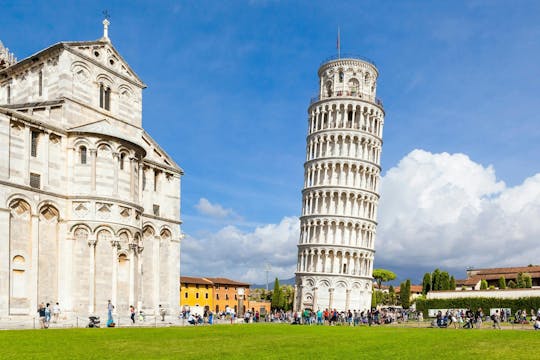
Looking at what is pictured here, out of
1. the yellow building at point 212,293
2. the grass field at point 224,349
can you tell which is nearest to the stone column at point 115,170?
the grass field at point 224,349

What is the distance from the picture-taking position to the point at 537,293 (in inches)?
2276

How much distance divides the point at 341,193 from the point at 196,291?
33018mm

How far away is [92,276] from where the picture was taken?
31047mm

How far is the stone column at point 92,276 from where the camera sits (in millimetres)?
30781

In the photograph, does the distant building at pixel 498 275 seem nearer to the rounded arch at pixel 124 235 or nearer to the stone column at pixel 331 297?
the stone column at pixel 331 297

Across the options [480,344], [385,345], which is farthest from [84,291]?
[480,344]

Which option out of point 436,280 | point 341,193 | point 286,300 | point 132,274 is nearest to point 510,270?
point 436,280

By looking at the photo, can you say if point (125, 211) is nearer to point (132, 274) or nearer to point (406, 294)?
point (132, 274)

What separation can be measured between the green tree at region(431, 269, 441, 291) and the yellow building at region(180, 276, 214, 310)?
114 feet

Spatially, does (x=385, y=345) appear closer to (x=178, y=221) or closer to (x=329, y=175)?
(x=178, y=221)

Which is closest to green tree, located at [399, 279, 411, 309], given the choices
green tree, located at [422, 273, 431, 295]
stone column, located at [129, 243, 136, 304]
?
green tree, located at [422, 273, 431, 295]

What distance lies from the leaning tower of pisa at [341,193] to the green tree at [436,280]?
13548 mm

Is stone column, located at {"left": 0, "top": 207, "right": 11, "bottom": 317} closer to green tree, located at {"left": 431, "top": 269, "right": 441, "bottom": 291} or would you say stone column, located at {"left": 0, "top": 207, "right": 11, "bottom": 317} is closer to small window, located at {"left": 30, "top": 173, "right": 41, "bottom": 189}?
small window, located at {"left": 30, "top": 173, "right": 41, "bottom": 189}

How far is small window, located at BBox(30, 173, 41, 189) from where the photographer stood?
30033 millimetres
